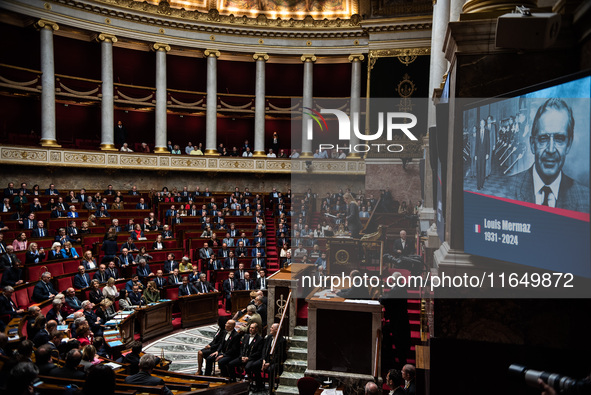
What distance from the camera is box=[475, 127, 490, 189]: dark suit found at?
3299 mm

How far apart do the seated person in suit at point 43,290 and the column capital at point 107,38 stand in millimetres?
13980

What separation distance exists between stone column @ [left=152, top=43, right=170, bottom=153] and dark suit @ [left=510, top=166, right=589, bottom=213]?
19428mm

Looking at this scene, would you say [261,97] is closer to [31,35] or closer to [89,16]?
[89,16]

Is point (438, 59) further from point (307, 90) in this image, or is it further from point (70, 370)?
point (307, 90)

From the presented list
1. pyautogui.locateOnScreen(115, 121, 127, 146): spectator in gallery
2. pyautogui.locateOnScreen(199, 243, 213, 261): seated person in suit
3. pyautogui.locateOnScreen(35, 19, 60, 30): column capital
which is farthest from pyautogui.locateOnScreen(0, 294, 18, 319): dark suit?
pyautogui.locateOnScreen(35, 19, 60, 30): column capital

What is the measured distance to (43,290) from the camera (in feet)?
29.5

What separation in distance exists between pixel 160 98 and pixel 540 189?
20.4 m

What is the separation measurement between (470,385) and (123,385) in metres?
3.76

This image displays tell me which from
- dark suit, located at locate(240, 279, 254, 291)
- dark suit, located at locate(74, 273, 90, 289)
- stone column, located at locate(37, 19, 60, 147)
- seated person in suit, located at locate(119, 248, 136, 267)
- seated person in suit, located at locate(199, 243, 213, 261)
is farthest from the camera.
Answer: stone column, located at locate(37, 19, 60, 147)

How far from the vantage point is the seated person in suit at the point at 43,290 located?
29.2ft

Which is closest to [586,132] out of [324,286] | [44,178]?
[324,286]

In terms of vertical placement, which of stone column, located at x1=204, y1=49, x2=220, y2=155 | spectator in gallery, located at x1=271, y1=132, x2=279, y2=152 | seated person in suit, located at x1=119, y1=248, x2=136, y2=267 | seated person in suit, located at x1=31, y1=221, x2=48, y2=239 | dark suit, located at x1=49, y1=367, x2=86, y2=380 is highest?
stone column, located at x1=204, y1=49, x2=220, y2=155

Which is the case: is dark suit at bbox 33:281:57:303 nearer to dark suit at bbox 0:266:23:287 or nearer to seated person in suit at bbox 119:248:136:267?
dark suit at bbox 0:266:23:287

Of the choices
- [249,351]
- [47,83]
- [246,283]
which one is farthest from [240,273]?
[47,83]
